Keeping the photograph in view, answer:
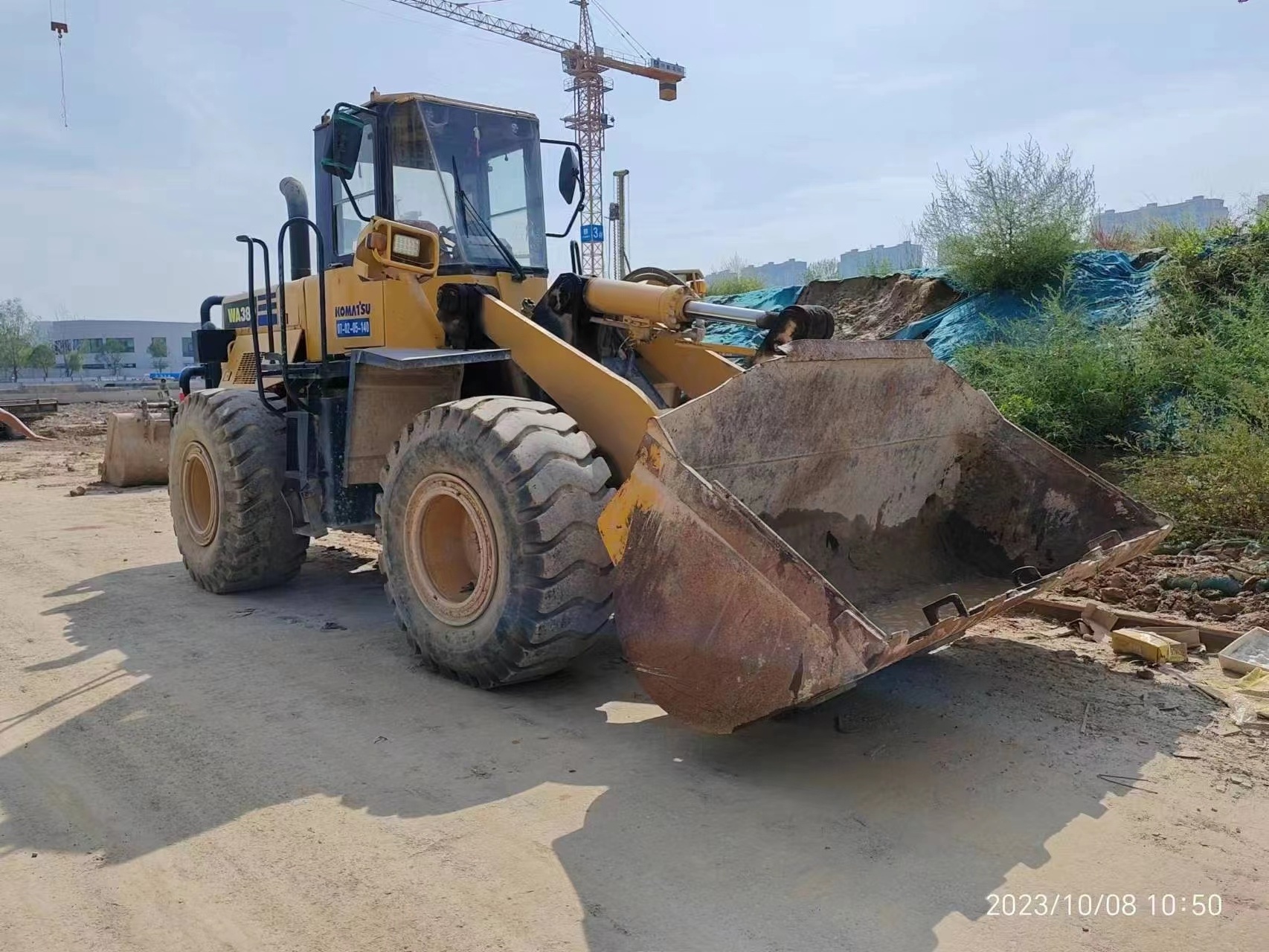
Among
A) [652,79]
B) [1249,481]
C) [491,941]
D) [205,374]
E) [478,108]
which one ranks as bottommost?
[491,941]

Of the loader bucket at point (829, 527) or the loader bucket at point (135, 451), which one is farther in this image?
the loader bucket at point (135, 451)

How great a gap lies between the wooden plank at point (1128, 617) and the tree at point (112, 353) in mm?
Answer: 91825

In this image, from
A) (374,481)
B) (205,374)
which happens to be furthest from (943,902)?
(205,374)

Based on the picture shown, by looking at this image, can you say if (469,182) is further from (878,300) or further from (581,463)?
(878,300)

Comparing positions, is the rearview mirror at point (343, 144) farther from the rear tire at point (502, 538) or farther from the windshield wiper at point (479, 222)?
the rear tire at point (502, 538)

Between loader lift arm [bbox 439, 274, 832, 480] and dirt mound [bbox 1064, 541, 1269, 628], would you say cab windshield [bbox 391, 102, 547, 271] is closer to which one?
loader lift arm [bbox 439, 274, 832, 480]

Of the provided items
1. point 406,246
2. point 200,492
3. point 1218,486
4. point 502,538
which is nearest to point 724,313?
point 502,538

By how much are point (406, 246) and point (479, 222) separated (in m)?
0.94

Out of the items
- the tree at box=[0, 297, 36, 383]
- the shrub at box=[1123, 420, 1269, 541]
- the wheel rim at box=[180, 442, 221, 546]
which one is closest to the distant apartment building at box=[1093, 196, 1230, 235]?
the shrub at box=[1123, 420, 1269, 541]

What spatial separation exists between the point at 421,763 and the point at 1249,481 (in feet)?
18.1

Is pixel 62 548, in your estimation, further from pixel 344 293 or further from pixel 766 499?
pixel 766 499

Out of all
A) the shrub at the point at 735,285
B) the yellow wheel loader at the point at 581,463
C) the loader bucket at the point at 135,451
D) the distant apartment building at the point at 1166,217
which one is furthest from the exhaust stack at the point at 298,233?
the shrub at the point at 735,285

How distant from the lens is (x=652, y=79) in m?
50.7

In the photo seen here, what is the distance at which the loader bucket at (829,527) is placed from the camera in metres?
3.23
